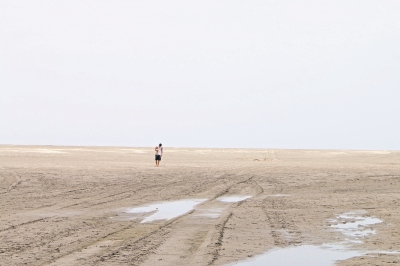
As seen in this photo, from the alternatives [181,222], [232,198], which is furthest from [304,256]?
[232,198]

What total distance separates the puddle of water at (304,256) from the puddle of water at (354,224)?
140 cm

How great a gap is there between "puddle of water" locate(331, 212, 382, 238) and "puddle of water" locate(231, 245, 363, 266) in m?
1.40

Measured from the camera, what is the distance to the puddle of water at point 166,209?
11945 mm

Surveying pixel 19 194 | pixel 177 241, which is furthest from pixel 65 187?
pixel 177 241

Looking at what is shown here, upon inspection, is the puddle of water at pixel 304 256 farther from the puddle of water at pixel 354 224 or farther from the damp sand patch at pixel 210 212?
the damp sand patch at pixel 210 212

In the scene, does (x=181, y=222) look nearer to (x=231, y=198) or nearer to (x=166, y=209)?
(x=166, y=209)

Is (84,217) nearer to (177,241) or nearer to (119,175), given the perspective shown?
(177,241)

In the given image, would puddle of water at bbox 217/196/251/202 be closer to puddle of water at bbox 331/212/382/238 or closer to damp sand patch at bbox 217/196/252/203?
damp sand patch at bbox 217/196/252/203

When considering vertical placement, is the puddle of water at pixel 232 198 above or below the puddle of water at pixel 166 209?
above

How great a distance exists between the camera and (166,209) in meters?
13.5

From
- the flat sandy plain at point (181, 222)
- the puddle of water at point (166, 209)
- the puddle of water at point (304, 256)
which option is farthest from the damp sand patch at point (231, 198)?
the puddle of water at point (304, 256)

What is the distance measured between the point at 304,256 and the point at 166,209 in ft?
19.3

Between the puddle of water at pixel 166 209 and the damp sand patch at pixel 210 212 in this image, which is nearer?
the puddle of water at pixel 166 209

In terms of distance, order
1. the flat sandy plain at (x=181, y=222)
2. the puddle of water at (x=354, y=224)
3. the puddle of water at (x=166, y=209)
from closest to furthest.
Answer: the flat sandy plain at (x=181, y=222)
the puddle of water at (x=354, y=224)
the puddle of water at (x=166, y=209)
